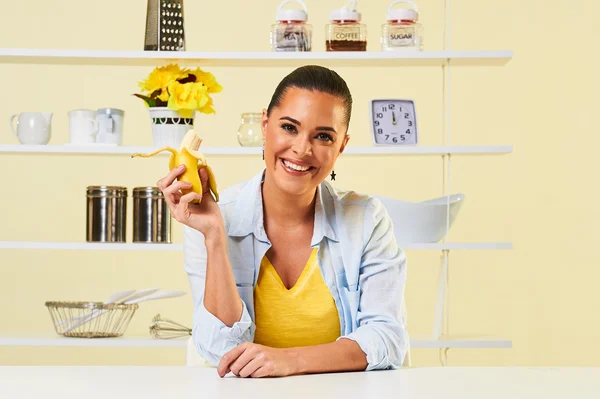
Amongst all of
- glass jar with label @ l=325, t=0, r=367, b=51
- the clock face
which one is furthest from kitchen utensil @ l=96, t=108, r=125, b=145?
the clock face

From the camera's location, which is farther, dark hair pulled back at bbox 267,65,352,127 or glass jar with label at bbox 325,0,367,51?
glass jar with label at bbox 325,0,367,51

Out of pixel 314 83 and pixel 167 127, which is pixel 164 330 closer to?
pixel 167 127

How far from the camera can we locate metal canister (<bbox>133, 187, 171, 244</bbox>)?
3.14 m

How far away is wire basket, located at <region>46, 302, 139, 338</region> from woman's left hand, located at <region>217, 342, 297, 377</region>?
1.64 meters

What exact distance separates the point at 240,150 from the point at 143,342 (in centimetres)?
67

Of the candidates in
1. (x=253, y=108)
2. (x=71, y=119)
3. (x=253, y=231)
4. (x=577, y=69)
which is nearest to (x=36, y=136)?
(x=71, y=119)

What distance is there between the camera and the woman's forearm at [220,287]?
173cm

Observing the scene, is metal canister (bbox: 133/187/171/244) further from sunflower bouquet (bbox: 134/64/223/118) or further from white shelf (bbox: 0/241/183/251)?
sunflower bouquet (bbox: 134/64/223/118)

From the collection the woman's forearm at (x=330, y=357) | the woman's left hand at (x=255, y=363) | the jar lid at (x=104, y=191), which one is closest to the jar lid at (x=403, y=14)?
the jar lid at (x=104, y=191)

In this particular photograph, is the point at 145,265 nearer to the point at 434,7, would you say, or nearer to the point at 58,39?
the point at 58,39

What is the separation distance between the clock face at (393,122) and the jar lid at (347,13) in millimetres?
273

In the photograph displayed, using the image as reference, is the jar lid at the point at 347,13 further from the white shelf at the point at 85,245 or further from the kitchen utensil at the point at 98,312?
the kitchen utensil at the point at 98,312

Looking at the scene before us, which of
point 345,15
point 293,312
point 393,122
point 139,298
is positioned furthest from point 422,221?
point 293,312

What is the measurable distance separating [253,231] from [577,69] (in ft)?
8.55
